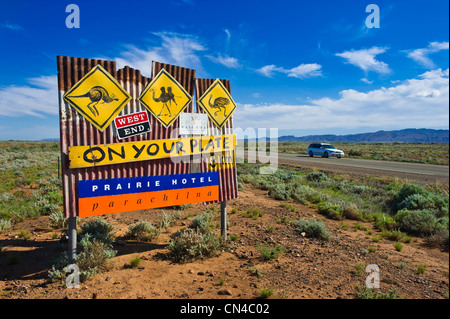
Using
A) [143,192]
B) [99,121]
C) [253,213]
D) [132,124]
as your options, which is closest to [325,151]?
[253,213]

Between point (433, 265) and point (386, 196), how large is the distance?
6.89 metres

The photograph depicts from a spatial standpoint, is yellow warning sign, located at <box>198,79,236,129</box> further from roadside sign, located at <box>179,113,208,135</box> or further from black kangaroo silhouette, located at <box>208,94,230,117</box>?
roadside sign, located at <box>179,113,208,135</box>

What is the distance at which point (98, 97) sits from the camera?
16.2 ft

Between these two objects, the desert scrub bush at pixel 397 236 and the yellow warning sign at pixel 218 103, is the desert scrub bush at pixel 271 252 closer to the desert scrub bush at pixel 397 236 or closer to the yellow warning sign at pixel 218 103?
the yellow warning sign at pixel 218 103

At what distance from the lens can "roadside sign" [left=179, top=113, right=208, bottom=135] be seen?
5973 millimetres

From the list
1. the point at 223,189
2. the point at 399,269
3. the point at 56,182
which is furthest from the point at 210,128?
the point at 56,182

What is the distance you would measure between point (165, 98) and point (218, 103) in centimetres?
143

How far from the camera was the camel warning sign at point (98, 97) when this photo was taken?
4738 millimetres

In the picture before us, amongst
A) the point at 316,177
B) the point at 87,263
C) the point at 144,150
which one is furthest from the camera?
the point at 316,177

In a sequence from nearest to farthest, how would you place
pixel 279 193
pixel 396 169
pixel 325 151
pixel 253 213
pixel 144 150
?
pixel 144 150 → pixel 253 213 → pixel 279 193 → pixel 396 169 → pixel 325 151

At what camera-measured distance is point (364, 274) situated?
4.88 m

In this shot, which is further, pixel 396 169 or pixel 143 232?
pixel 396 169

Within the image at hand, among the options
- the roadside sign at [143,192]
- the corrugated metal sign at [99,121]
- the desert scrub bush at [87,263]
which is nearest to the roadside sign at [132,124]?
the corrugated metal sign at [99,121]

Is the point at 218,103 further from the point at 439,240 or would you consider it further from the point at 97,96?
the point at 439,240
